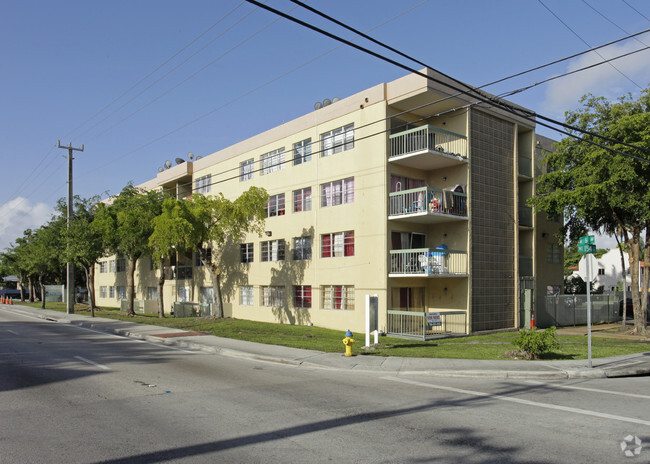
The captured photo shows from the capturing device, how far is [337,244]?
24.2 metres

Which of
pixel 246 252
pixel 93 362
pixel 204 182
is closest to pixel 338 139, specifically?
pixel 246 252

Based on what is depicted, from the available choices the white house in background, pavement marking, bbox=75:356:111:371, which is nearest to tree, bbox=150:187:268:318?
pavement marking, bbox=75:356:111:371

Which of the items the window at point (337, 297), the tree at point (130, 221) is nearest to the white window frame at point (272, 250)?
the window at point (337, 297)

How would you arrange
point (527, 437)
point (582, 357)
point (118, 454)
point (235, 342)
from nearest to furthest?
point (118, 454)
point (527, 437)
point (582, 357)
point (235, 342)

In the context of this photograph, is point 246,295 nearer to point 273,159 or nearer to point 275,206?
point 275,206

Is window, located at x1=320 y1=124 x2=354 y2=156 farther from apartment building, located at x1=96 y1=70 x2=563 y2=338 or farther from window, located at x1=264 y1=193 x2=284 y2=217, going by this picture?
window, located at x1=264 y1=193 x2=284 y2=217

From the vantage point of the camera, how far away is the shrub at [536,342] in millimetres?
13383

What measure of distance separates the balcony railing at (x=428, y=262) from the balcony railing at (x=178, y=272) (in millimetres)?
19737

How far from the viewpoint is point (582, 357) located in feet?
46.5

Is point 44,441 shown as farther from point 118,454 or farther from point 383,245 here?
point 383,245

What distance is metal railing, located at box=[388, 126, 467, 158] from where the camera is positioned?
69.1 feet

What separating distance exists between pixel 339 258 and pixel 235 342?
26.7 ft

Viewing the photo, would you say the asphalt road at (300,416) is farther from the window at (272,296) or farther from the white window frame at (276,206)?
the white window frame at (276,206)

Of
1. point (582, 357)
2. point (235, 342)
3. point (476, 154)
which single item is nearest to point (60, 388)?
point (235, 342)
